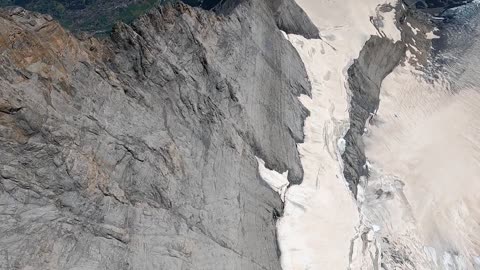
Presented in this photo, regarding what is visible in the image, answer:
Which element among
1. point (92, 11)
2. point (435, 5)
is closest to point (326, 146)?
point (435, 5)

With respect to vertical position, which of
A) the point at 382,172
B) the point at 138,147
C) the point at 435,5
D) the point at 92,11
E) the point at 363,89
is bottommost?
the point at 92,11

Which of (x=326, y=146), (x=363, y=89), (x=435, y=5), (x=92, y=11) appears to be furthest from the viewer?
(x=92, y=11)

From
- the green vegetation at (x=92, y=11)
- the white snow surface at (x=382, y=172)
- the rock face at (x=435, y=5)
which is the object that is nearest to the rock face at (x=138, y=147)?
the white snow surface at (x=382, y=172)

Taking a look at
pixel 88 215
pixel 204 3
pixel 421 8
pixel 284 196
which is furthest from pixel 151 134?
pixel 421 8

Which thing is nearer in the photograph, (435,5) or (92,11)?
(435,5)

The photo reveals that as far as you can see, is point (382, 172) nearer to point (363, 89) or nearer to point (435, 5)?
point (363, 89)

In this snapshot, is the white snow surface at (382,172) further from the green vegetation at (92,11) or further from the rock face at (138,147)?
the green vegetation at (92,11)

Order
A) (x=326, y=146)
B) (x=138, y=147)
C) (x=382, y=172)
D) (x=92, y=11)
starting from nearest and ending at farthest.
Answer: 1. (x=138, y=147)
2. (x=326, y=146)
3. (x=382, y=172)
4. (x=92, y=11)
